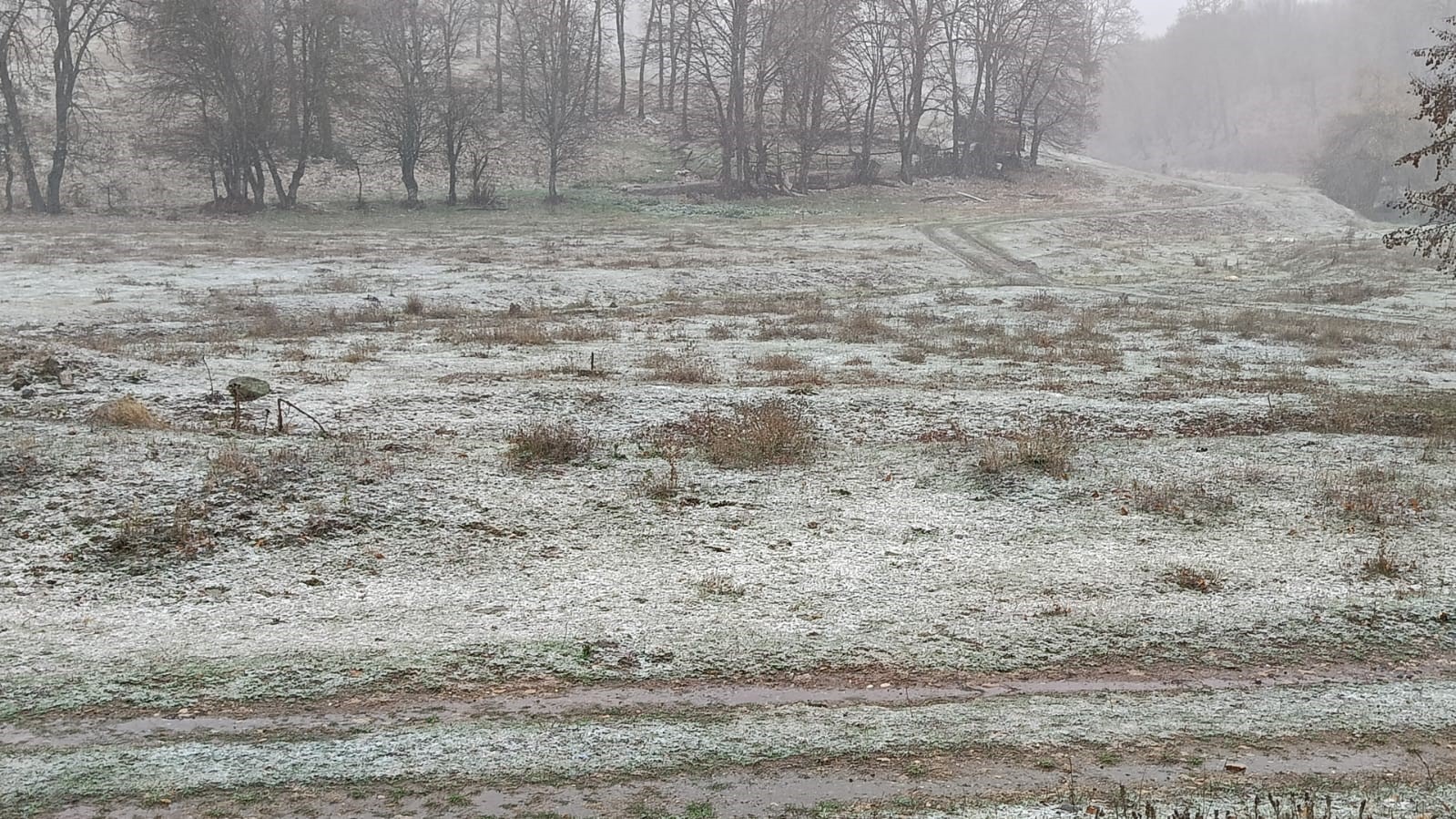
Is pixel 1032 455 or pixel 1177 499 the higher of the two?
pixel 1032 455

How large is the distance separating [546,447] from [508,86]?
6103 centimetres

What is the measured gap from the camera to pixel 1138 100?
11181cm

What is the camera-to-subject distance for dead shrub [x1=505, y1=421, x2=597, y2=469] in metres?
10.2

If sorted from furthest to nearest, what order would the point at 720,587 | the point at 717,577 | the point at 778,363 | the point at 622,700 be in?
the point at 778,363 → the point at 717,577 → the point at 720,587 → the point at 622,700

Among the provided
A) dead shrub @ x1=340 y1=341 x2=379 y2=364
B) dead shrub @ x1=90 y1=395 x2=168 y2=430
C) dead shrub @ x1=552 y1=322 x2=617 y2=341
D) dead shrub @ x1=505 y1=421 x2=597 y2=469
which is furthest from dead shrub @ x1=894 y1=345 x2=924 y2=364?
dead shrub @ x1=90 y1=395 x2=168 y2=430

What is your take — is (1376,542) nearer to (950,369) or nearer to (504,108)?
(950,369)

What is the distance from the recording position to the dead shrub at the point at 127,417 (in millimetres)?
10477

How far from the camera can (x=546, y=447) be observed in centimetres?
1031

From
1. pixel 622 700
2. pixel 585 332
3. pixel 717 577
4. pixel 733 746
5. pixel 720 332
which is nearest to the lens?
pixel 733 746

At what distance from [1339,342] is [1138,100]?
4075 inches

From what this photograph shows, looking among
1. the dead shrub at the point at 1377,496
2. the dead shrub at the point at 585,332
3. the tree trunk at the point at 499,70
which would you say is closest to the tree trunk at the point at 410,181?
the tree trunk at the point at 499,70

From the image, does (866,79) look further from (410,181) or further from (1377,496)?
(1377,496)

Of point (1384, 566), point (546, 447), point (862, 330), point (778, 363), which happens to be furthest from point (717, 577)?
point (862, 330)

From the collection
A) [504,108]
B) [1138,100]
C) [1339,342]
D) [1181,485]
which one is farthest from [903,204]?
[1138,100]
